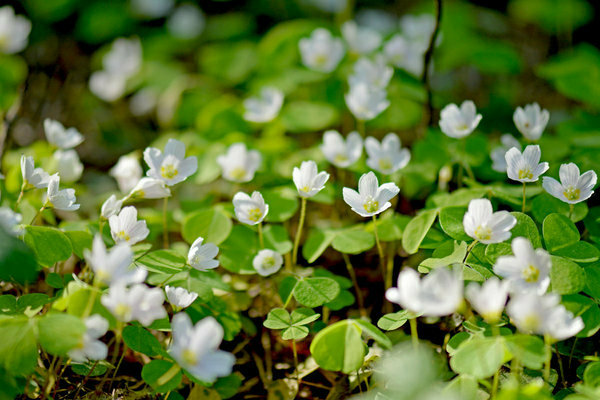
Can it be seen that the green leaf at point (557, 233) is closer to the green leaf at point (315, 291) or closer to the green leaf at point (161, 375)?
the green leaf at point (315, 291)

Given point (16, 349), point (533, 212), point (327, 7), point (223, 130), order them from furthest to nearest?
point (327, 7), point (223, 130), point (533, 212), point (16, 349)

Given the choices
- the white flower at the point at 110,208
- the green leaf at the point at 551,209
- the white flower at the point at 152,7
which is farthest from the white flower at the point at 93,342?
the white flower at the point at 152,7

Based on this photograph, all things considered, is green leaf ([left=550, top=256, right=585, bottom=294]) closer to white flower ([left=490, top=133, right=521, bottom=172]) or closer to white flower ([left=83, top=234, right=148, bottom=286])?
white flower ([left=490, top=133, right=521, bottom=172])

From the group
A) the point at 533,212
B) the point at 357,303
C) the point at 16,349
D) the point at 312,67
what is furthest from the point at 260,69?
the point at 16,349

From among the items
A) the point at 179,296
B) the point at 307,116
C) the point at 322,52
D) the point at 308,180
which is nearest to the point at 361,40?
the point at 322,52

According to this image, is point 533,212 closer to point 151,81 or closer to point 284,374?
point 284,374

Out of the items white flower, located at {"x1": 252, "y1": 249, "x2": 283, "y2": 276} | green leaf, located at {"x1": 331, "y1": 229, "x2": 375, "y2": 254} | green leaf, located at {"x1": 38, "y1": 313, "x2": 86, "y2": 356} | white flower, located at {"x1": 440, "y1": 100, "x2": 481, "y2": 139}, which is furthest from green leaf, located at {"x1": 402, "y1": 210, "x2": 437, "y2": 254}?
green leaf, located at {"x1": 38, "y1": 313, "x2": 86, "y2": 356}
